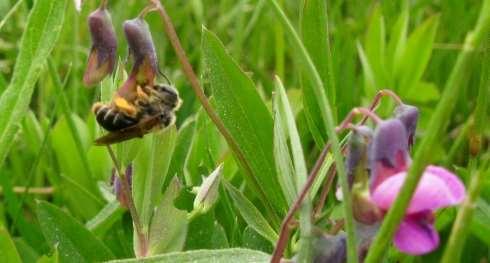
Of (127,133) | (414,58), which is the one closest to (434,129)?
(127,133)

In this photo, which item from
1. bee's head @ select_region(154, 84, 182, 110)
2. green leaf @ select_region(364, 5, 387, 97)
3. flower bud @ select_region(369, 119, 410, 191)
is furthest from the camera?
green leaf @ select_region(364, 5, 387, 97)

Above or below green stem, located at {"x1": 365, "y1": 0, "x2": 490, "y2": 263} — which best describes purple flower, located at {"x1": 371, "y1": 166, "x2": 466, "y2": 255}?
below

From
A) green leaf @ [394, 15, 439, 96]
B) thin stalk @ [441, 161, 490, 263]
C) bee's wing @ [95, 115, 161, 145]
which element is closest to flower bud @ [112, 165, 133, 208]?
bee's wing @ [95, 115, 161, 145]

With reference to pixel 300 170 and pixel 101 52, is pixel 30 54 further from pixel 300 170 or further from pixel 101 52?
pixel 300 170

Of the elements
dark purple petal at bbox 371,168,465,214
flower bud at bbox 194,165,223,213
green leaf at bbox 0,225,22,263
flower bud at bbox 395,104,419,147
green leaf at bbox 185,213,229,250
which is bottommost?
green leaf at bbox 185,213,229,250

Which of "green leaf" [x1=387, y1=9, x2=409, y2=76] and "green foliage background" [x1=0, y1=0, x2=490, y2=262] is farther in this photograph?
"green leaf" [x1=387, y1=9, x2=409, y2=76]

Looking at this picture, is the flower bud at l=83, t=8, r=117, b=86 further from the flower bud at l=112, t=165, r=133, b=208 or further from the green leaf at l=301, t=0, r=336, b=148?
the green leaf at l=301, t=0, r=336, b=148

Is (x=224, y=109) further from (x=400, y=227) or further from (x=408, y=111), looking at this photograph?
(x=400, y=227)

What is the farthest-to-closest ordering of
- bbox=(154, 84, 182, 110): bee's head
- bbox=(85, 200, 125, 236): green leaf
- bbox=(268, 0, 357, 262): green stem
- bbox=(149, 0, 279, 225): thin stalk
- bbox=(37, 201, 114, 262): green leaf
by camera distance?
bbox=(85, 200, 125, 236): green leaf
bbox=(37, 201, 114, 262): green leaf
bbox=(149, 0, 279, 225): thin stalk
bbox=(154, 84, 182, 110): bee's head
bbox=(268, 0, 357, 262): green stem
